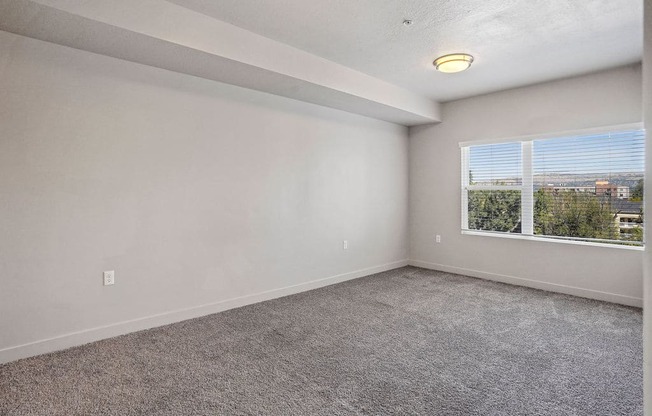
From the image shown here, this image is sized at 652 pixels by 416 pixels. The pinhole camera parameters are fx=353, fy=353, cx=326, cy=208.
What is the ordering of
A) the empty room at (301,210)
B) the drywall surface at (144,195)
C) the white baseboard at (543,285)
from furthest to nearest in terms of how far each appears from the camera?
the white baseboard at (543,285), the drywall surface at (144,195), the empty room at (301,210)

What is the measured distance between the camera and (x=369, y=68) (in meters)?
3.81

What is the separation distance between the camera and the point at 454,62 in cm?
340

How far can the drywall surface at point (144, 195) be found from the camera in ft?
8.27

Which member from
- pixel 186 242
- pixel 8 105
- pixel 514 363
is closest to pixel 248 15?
pixel 8 105

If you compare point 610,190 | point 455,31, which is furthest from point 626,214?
point 455,31

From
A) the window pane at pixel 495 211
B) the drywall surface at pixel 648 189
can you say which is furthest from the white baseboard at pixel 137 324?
the drywall surface at pixel 648 189

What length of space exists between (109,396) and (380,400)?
5.15ft

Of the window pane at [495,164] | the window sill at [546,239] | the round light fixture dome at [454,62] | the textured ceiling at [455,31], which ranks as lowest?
the window sill at [546,239]

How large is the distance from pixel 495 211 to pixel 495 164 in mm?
648

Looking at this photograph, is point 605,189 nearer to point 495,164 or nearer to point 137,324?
point 495,164

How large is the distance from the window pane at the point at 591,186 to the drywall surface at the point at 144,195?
8.47ft

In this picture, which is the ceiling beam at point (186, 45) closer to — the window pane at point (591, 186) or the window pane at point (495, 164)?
the window pane at point (495, 164)

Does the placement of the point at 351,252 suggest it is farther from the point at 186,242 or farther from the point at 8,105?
the point at 8,105

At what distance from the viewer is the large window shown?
12.5ft
